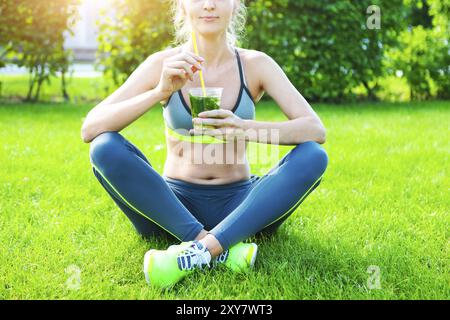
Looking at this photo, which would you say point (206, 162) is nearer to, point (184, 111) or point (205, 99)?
point (184, 111)

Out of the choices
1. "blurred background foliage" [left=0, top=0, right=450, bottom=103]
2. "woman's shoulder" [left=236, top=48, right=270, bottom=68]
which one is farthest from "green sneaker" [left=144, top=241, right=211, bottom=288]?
"blurred background foliage" [left=0, top=0, right=450, bottom=103]

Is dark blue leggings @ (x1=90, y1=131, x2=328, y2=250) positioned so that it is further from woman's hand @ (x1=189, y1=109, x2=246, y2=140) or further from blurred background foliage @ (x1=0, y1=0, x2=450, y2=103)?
blurred background foliage @ (x1=0, y1=0, x2=450, y2=103)

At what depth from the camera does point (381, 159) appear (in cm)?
443

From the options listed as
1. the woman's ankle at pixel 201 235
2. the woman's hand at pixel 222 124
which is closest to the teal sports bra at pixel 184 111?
the woman's hand at pixel 222 124

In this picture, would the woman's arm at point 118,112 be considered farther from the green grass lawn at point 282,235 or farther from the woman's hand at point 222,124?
the green grass lawn at point 282,235

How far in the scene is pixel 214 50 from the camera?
2715 mm

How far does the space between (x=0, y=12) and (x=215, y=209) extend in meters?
5.81

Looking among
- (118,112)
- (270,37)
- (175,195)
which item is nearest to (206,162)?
(175,195)

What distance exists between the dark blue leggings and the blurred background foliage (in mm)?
5391

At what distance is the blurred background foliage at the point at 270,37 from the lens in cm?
744

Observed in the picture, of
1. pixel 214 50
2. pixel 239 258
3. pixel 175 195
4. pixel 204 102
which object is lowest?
pixel 239 258

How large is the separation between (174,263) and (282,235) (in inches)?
28.5

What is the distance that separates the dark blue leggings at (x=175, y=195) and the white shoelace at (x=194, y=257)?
3.1 inches
